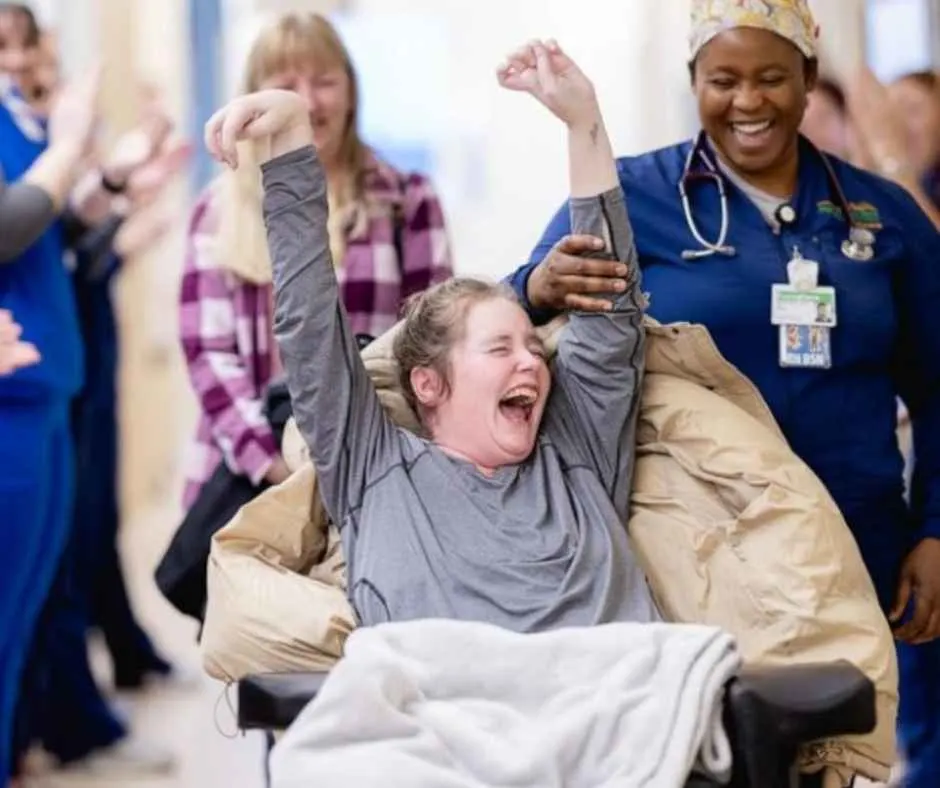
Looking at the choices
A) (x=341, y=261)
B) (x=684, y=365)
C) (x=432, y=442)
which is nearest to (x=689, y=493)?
(x=684, y=365)

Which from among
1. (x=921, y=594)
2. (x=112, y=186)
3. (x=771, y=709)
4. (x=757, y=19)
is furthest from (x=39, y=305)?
(x=771, y=709)

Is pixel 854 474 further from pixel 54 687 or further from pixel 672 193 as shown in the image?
pixel 54 687

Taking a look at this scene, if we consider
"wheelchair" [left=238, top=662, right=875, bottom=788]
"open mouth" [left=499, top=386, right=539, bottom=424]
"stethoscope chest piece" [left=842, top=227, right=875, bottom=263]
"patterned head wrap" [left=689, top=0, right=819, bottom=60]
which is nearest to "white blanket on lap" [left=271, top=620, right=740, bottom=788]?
"wheelchair" [left=238, top=662, right=875, bottom=788]

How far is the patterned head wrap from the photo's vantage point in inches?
98.9

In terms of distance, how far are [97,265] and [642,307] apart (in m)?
2.39

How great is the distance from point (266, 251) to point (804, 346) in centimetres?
95

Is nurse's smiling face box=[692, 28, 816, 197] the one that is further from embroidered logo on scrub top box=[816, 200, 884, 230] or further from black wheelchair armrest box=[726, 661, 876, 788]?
black wheelchair armrest box=[726, 661, 876, 788]

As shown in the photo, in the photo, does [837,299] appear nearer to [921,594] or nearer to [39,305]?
[921,594]

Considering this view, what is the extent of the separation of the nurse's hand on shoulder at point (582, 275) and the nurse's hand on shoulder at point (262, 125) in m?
0.34

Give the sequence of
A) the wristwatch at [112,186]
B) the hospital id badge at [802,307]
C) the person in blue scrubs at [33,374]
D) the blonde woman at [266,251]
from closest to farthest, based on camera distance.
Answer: the hospital id badge at [802,307] < the blonde woman at [266,251] < the person in blue scrubs at [33,374] < the wristwatch at [112,186]

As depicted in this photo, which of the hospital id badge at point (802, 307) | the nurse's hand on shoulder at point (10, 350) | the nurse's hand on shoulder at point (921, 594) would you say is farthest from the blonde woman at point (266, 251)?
the nurse's hand on shoulder at point (921, 594)

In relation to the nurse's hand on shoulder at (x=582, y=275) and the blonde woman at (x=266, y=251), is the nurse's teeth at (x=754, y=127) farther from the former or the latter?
the blonde woman at (x=266, y=251)

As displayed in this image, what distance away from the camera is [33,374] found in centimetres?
325

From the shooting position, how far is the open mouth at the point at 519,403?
7.77 ft
